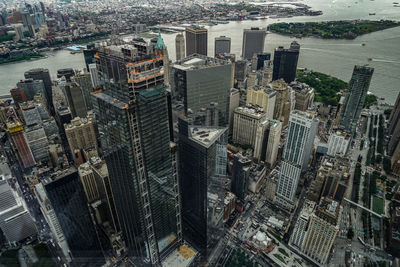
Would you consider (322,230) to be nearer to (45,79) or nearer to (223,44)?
(223,44)

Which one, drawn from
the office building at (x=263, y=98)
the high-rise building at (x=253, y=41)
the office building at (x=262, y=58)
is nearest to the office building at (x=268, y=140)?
the office building at (x=263, y=98)

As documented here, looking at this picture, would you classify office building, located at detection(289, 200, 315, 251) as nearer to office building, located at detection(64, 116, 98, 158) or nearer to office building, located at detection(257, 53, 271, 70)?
office building, located at detection(64, 116, 98, 158)

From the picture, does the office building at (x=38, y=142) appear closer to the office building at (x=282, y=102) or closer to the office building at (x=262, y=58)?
the office building at (x=282, y=102)

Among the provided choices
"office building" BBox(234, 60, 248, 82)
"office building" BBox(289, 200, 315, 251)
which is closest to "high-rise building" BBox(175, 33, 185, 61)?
"office building" BBox(234, 60, 248, 82)

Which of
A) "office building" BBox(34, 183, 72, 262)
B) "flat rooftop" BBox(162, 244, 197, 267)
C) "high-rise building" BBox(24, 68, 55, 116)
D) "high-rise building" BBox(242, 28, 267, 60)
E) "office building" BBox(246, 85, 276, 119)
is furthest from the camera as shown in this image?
"high-rise building" BBox(242, 28, 267, 60)

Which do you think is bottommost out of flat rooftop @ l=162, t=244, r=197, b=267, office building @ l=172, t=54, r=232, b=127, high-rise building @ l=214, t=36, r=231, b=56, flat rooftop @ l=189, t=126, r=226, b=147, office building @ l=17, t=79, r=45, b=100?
flat rooftop @ l=162, t=244, r=197, b=267

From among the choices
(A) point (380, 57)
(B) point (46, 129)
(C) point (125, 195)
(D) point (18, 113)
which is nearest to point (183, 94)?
(C) point (125, 195)
